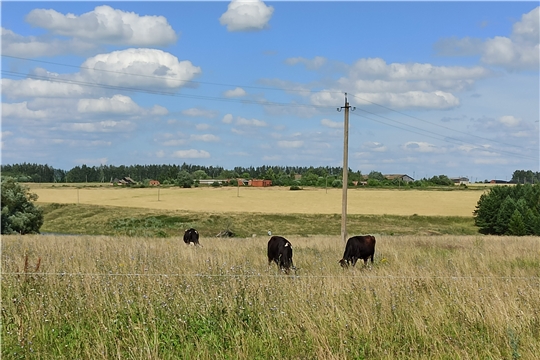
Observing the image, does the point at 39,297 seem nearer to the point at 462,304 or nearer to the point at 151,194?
the point at 462,304

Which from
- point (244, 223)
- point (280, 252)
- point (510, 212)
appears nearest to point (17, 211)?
point (244, 223)

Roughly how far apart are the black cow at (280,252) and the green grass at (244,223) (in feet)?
150

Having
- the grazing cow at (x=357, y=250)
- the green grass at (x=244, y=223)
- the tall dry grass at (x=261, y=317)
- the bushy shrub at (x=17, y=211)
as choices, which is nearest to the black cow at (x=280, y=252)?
the grazing cow at (x=357, y=250)

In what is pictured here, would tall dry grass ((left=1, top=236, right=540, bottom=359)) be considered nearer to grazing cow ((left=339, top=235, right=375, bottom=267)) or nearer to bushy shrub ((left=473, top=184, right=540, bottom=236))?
grazing cow ((left=339, top=235, right=375, bottom=267))

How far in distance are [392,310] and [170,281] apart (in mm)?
3717

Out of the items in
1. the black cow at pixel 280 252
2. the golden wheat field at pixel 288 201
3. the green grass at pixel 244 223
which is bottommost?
the green grass at pixel 244 223

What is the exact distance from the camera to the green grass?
65562 mm

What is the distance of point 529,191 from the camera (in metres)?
75.8

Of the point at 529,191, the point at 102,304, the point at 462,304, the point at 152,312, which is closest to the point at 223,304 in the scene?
the point at 152,312

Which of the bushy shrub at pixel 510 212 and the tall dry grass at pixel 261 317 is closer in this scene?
the tall dry grass at pixel 261 317

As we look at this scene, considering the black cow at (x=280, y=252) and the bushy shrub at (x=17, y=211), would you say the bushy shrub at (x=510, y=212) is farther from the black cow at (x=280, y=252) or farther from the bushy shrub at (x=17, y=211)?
the black cow at (x=280, y=252)

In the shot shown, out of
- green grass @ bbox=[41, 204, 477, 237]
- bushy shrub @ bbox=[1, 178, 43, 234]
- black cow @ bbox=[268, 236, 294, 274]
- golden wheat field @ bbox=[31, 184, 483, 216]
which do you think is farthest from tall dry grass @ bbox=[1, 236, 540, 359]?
golden wheat field @ bbox=[31, 184, 483, 216]

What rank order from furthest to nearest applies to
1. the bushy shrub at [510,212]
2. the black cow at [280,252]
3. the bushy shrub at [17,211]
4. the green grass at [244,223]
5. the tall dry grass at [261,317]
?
the green grass at [244,223] → the bushy shrub at [510,212] → the bushy shrub at [17,211] → the black cow at [280,252] → the tall dry grass at [261,317]

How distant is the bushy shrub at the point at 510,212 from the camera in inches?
2552
